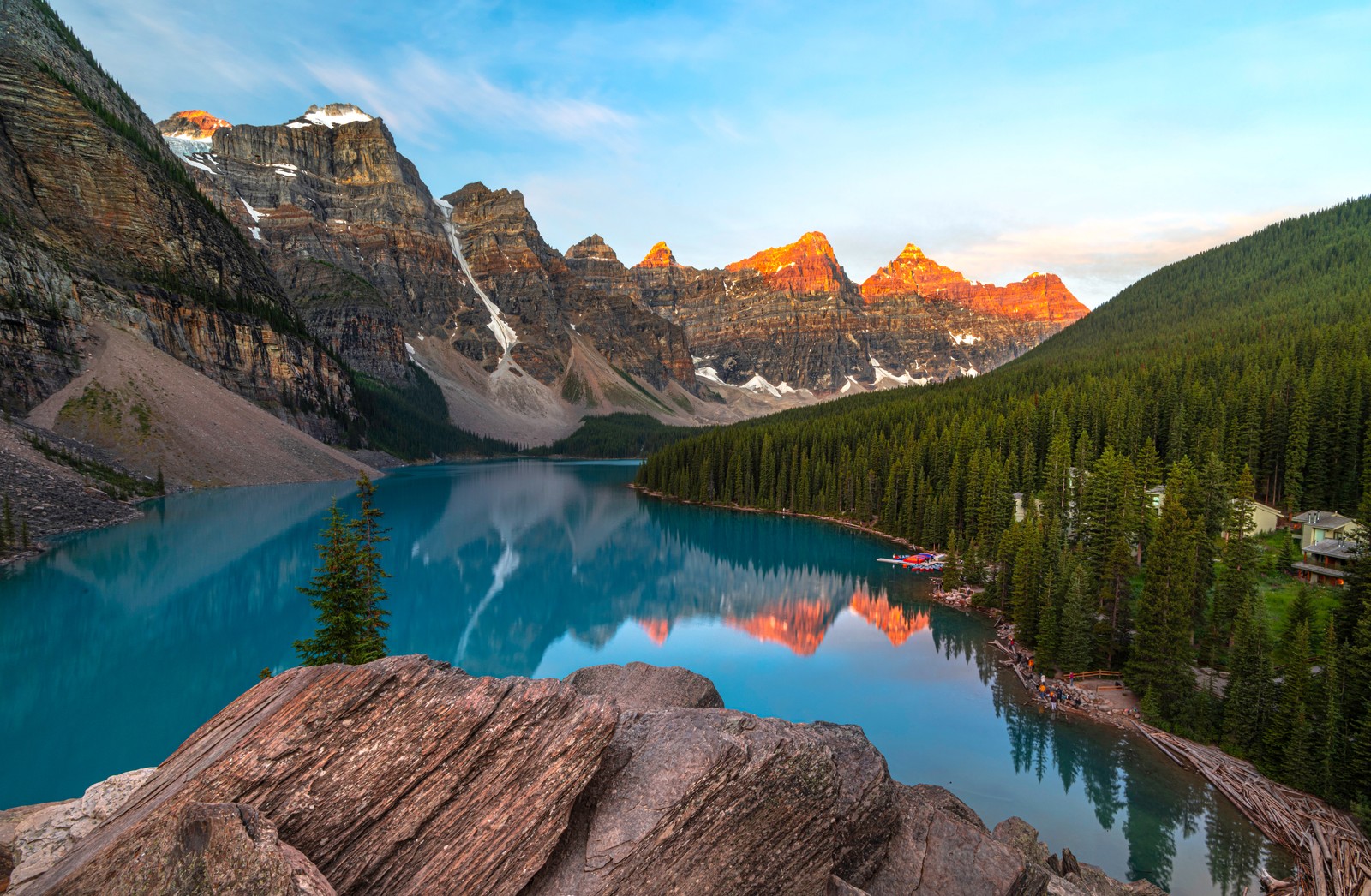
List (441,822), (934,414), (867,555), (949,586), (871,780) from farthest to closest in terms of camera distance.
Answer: (934,414), (867,555), (949,586), (871,780), (441,822)

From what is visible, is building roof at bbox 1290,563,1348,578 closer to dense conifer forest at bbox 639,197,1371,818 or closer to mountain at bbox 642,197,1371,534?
dense conifer forest at bbox 639,197,1371,818

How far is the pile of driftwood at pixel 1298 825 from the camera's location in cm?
1711

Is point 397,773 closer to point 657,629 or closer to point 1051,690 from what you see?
point 1051,690

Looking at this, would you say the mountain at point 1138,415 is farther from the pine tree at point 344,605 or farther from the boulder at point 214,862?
the boulder at point 214,862

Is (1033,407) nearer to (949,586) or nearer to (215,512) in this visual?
(949,586)

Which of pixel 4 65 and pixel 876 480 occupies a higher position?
pixel 4 65

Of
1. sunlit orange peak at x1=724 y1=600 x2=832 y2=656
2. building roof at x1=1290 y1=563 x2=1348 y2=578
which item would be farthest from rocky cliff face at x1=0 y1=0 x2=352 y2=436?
building roof at x1=1290 y1=563 x2=1348 y2=578

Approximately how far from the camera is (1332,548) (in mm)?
38812

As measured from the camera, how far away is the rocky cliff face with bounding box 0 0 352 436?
79.4 m

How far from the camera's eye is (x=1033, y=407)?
71938mm

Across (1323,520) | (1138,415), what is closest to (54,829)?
(1323,520)

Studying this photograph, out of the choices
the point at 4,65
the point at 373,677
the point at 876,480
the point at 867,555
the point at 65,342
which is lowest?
the point at 867,555

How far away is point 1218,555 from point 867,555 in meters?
29.8

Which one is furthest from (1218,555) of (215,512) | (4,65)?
(4,65)
